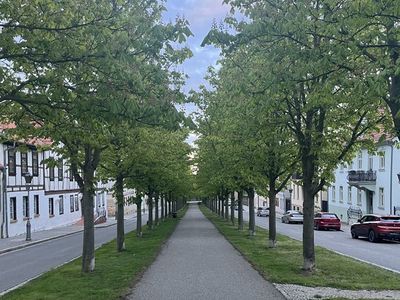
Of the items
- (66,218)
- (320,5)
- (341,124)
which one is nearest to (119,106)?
(320,5)

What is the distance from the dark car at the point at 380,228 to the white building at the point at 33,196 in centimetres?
1620

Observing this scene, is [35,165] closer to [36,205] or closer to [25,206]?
[36,205]

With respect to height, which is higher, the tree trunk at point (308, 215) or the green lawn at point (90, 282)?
the tree trunk at point (308, 215)

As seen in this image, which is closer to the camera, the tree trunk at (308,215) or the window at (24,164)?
the tree trunk at (308,215)

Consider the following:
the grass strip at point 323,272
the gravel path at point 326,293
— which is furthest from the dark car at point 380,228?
the gravel path at point 326,293

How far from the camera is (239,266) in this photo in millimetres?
13945

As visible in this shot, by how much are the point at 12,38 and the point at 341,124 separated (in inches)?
333

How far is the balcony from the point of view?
42906 mm

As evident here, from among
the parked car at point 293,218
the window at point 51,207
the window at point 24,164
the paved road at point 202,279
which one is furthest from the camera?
the parked car at point 293,218

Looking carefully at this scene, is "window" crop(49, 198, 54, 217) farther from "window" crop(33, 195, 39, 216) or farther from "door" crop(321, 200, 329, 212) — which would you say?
"door" crop(321, 200, 329, 212)

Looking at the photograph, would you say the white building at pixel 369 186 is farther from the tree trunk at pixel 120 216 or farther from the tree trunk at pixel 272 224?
the tree trunk at pixel 120 216

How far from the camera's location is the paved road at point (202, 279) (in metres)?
9.76

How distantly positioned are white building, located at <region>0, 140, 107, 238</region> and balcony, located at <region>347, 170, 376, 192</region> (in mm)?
21958

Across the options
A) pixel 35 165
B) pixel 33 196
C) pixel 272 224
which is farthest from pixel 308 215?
pixel 35 165
